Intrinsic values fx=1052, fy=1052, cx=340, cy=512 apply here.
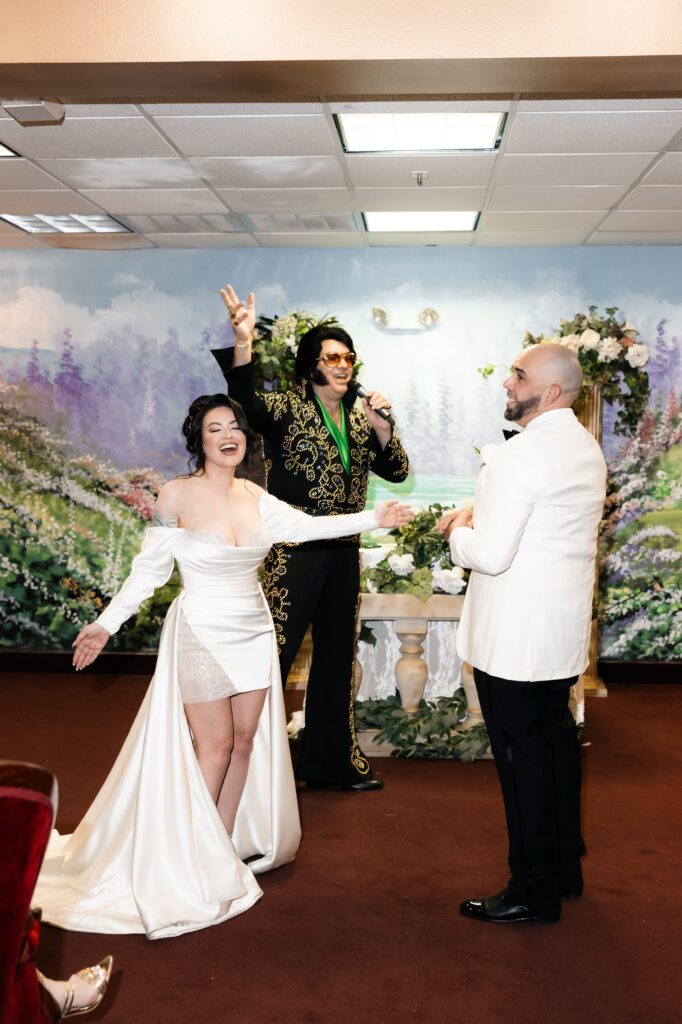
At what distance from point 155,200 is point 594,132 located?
2.59 meters

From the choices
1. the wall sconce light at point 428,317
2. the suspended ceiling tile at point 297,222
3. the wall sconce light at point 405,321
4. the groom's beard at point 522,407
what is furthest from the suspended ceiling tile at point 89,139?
the wall sconce light at point 428,317

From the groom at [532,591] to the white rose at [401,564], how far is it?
6.00ft

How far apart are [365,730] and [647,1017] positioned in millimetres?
2536

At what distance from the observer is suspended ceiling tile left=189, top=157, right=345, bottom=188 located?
208 inches

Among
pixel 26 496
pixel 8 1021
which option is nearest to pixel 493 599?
pixel 8 1021

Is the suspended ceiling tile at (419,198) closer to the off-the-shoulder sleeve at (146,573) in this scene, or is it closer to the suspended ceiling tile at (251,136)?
the suspended ceiling tile at (251,136)

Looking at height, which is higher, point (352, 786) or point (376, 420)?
point (376, 420)

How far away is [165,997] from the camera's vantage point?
116 inches

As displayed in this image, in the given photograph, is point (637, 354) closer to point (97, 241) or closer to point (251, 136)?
point (251, 136)

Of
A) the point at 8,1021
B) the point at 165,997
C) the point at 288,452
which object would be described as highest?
the point at 288,452

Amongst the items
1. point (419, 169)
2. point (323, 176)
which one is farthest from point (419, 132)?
point (323, 176)

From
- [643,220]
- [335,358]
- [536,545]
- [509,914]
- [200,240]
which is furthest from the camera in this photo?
[200,240]

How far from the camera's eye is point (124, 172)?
552cm

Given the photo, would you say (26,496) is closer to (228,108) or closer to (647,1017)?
(228,108)
